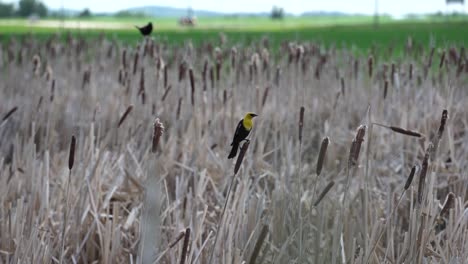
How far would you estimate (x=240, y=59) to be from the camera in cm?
385

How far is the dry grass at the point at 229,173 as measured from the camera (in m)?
1.52

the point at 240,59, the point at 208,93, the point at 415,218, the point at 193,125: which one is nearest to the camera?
the point at 415,218

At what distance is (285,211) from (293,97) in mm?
1507

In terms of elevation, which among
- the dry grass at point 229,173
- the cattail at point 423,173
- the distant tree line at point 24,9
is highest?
the distant tree line at point 24,9

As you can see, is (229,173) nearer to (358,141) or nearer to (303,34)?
(358,141)

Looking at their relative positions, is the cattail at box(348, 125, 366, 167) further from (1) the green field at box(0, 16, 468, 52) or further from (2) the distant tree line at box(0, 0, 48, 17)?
(2) the distant tree line at box(0, 0, 48, 17)

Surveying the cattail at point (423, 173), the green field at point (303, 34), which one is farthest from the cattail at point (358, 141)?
the green field at point (303, 34)

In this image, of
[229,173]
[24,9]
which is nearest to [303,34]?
A: [229,173]

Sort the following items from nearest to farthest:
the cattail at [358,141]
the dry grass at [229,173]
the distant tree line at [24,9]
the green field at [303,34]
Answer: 1. the cattail at [358,141]
2. the dry grass at [229,173]
3. the green field at [303,34]
4. the distant tree line at [24,9]

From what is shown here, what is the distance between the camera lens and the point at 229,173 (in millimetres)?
2381

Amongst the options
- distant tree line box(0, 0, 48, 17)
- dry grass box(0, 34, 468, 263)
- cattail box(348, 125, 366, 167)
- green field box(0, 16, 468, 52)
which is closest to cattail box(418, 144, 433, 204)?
dry grass box(0, 34, 468, 263)

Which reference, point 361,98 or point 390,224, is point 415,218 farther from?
point 361,98

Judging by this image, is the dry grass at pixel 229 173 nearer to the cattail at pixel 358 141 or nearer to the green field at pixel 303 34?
the cattail at pixel 358 141

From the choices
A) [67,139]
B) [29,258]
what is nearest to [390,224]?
[29,258]
